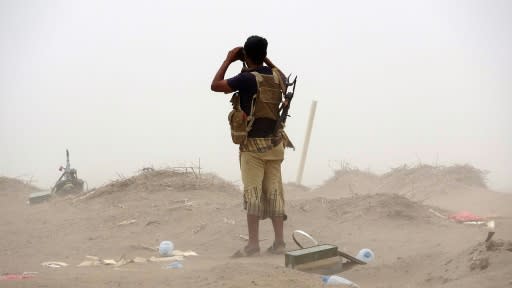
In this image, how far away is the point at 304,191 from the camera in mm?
11883

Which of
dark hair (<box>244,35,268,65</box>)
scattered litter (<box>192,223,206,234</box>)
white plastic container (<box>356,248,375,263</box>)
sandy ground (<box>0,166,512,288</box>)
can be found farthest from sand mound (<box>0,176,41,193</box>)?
white plastic container (<box>356,248,375,263</box>)

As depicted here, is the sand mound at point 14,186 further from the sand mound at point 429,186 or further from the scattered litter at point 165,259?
the scattered litter at point 165,259

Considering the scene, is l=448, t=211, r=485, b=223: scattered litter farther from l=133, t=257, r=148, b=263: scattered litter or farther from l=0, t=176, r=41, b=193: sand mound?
l=0, t=176, r=41, b=193: sand mound

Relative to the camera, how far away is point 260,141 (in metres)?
5.82

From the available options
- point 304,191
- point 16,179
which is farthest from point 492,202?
point 16,179

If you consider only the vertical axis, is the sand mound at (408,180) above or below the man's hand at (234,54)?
below

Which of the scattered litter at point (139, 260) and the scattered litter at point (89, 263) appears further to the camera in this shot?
the scattered litter at point (139, 260)

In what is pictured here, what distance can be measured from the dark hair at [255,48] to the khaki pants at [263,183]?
2.62ft

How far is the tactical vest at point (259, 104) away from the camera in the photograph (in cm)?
568

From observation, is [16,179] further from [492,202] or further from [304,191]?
[492,202]

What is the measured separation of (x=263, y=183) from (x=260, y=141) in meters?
0.41

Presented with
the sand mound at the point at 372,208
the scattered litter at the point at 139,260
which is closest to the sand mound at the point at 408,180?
the sand mound at the point at 372,208

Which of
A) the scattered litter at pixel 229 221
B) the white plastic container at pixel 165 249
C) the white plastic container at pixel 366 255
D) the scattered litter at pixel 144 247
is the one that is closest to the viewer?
the white plastic container at pixel 366 255

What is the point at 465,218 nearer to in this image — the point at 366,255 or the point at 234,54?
the point at 366,255
